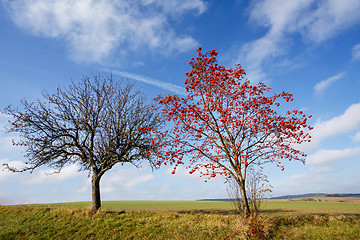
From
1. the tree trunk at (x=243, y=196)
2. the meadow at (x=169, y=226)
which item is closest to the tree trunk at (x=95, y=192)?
the meadow at (x=169, y=226)

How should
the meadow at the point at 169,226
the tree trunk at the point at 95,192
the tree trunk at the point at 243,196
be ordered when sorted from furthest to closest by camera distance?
the tree trunk at the point at 95,192 → the tree trunk at the point at 243,196 → the meadow at the point at 169,226

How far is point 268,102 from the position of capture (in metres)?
14.0

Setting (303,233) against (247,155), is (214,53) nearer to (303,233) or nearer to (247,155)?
(247,155)

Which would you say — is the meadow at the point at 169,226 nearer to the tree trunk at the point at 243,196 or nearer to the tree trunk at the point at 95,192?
the tree trunk at the point at 243,196

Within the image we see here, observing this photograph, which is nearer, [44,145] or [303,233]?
[303,233]

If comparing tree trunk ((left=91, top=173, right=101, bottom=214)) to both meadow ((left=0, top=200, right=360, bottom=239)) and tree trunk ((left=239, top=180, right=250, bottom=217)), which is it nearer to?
meadow ((left=0, top=200, right=360, bottom=239))

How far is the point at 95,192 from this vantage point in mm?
17891

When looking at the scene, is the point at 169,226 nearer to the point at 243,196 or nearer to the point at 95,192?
the point at 243,196

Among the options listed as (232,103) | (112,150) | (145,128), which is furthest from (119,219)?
(232,103)

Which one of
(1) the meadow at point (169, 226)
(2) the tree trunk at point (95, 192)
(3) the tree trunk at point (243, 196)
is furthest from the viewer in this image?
(2) the tree trunk at point (95, 192)

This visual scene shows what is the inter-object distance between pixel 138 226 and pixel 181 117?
25.4 ft

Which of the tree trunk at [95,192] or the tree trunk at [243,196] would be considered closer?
the tree trunk at [243,196]

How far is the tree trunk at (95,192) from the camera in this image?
Answer: 1756cm

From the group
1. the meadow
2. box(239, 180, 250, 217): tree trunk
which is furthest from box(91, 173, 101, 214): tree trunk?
box(239, 180, 250, 217): tree trunk
